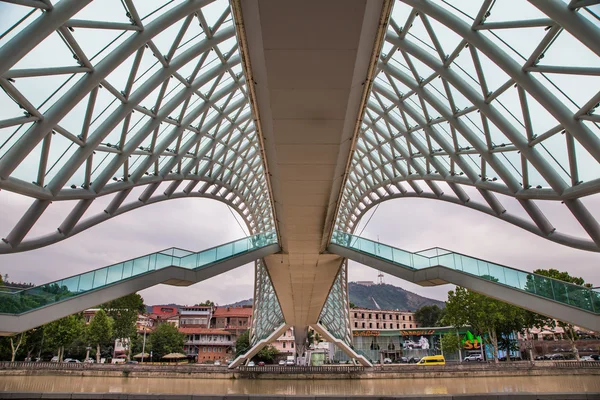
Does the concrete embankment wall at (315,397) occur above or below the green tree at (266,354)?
above

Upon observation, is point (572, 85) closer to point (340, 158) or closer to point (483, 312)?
point (340, 158)

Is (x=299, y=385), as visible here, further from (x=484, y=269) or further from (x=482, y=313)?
(x=482, y=313)

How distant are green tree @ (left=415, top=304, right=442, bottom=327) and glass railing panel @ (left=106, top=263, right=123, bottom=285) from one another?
422 ft

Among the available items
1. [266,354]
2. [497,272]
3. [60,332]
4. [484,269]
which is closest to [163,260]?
[484,269]

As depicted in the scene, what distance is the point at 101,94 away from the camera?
1819 centimetres

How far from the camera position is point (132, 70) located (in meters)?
17.3

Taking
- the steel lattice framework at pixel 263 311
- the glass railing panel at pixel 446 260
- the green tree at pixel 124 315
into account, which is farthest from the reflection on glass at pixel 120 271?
the green tree at pixel 124 315

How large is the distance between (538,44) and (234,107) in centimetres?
2017

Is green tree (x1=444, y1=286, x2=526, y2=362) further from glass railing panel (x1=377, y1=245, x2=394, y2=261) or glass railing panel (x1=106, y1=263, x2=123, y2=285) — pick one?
glass railing panel (x1=106, y1=263, x2=123, y2=285)

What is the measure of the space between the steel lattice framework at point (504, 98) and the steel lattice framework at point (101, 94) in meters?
8.95

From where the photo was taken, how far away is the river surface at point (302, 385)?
40.6 metres

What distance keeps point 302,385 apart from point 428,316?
107740mm

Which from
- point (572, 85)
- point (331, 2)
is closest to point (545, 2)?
point (572, 85)

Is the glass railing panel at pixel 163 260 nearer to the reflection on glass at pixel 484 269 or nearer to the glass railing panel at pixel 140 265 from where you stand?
the glass railing panel at pixel 140 265
